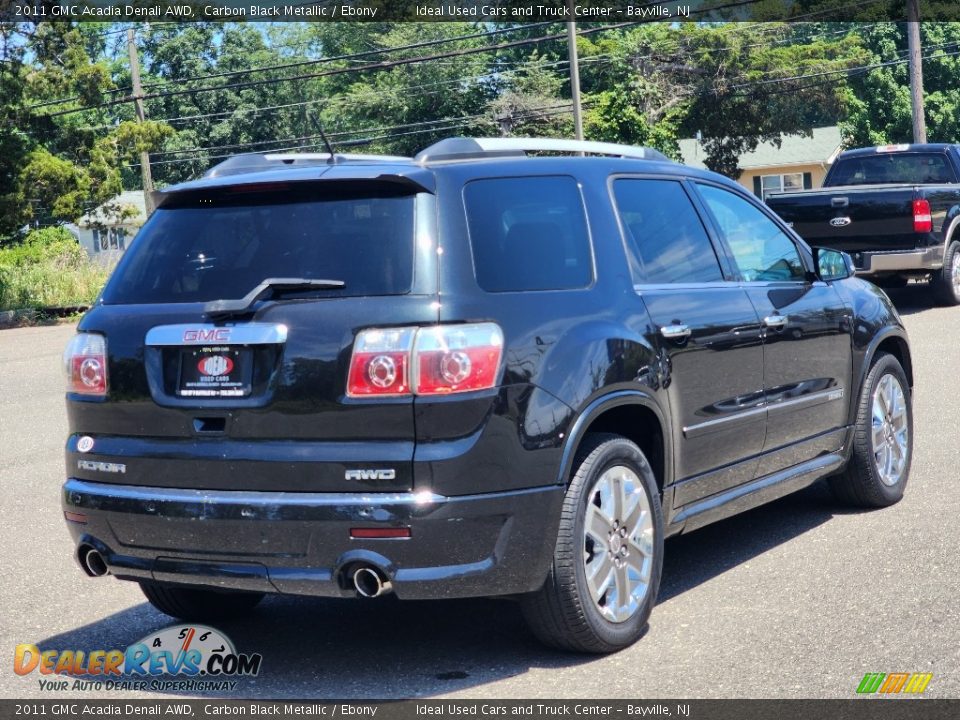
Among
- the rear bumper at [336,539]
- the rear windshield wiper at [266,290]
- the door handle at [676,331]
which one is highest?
the rear windshield wiper at [266,290]

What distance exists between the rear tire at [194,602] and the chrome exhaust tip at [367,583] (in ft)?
3.89

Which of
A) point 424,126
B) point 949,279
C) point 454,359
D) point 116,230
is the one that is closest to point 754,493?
point 454,359

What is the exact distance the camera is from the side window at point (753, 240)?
20.3 ft

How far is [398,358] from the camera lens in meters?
4.41

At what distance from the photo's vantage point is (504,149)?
5.24m

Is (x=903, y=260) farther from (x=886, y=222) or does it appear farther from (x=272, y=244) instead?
(x=272, y=244)

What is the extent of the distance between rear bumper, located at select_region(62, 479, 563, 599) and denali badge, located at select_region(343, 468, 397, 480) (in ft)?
0.18

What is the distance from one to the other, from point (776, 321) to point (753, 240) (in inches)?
19.1

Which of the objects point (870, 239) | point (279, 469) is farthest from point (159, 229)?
point (870, 239)

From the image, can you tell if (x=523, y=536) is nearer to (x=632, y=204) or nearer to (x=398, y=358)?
(x=398, y=358)

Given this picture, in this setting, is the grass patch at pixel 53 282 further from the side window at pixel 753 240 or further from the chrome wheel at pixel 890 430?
the side window at pixel 753 240

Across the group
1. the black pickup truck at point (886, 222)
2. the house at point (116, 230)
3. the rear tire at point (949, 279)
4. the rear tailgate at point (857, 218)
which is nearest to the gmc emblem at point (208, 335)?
the black pickup truck at point (886, 222)

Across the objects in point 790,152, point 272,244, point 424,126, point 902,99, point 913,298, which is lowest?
point 913,298

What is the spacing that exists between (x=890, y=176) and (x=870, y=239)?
101 inches
